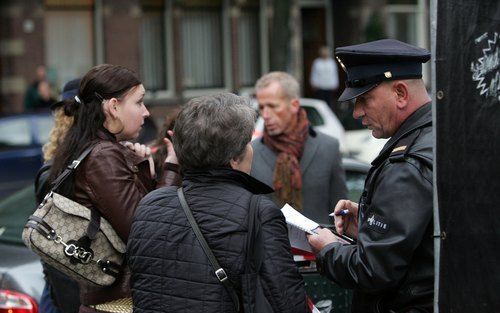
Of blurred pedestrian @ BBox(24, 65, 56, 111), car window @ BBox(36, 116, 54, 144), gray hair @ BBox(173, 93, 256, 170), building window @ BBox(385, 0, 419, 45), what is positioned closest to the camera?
gray hair @ BBox(173, 93, 256, 170)

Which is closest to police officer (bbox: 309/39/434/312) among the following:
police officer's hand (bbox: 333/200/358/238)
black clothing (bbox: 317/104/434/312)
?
black clothing (bbox: 317/104/434/312)

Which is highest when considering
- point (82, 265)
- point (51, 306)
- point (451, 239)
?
point (451, 239)

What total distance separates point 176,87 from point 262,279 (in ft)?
64.2

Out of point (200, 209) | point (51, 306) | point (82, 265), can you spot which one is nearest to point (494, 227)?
point (200, 209)

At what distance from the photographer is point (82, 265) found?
3.45 metres

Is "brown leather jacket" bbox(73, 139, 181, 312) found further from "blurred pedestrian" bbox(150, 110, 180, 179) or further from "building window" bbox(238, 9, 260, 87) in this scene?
"building window" bbox(238, 9, 260, 87)

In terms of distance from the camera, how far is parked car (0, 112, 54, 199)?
1252 centimetres

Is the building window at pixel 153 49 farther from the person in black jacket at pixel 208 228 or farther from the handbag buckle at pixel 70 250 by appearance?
the person in black jacket at pixel 208 228

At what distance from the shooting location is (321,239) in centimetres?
314

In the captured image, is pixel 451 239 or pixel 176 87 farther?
pixel 176 87

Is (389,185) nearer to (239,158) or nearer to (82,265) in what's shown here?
(239,158)

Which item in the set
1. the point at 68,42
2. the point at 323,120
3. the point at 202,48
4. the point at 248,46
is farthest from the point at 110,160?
the point at 248,46

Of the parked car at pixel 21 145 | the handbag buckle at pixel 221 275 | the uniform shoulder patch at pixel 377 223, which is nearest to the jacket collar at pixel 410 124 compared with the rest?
the uniform shoulder patch at pixel 377 223

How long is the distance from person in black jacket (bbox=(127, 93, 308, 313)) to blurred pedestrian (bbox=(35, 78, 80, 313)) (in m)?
0.99
